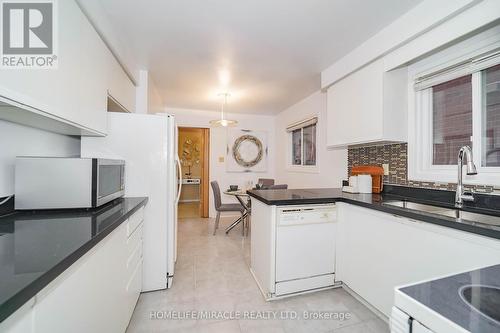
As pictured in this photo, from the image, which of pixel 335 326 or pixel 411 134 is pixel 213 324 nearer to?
pixel 335 326

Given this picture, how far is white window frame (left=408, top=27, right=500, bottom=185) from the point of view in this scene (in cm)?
147

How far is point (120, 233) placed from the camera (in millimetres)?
1303

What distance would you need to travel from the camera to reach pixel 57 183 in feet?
4.32

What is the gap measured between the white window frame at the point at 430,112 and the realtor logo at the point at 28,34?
104 inches

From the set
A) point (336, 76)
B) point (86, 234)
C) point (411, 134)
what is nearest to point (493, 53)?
point (411, 134)

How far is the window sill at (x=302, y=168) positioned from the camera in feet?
11.6

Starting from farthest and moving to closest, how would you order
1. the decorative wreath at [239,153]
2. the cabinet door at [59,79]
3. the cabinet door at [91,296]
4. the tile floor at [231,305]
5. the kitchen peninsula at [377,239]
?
the decorative wreath at [239,153], the tile floor at [231,305], the kitchen peninsula at [377,239], the cabinet door at [59,79], the cabinet door at [91,296]

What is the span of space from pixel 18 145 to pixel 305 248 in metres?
2.19

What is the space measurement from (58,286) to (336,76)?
2770 mm

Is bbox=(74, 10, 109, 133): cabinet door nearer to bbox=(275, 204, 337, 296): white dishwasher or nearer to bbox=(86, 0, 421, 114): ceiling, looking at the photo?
bbox=(86, 0, 421, 114): ceiling

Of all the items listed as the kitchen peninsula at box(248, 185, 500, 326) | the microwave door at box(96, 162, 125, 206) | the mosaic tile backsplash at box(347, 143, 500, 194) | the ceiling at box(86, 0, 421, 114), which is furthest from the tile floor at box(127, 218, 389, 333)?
the ceiling at box(86, 0, 421, 114)

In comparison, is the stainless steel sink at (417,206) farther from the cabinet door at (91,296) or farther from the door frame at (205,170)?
the door frame at (205,170)

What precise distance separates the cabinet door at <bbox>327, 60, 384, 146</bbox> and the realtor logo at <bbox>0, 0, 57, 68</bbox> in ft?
7.60

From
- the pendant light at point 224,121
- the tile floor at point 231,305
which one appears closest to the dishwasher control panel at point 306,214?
the tile floor at point 231,305
